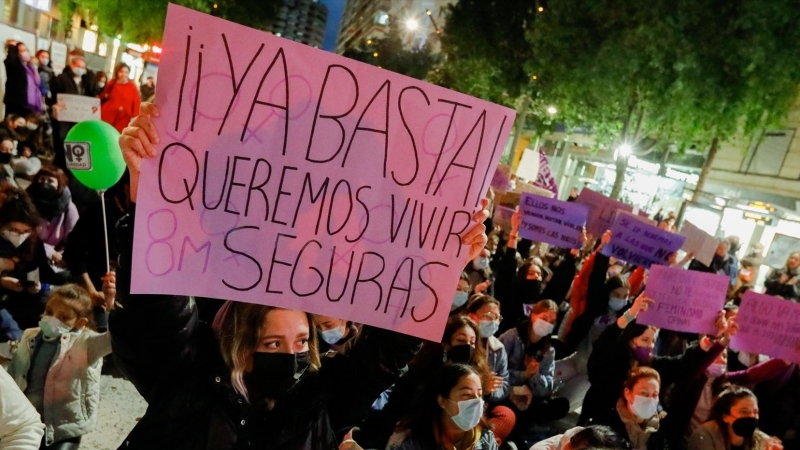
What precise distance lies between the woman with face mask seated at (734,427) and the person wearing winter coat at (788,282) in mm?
8177

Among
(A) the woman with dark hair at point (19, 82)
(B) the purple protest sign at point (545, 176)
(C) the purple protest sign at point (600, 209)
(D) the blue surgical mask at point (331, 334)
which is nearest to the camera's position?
(D) the blue surgical mask at point (331, 334)

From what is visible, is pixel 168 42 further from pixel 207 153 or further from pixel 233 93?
pixel 207 153

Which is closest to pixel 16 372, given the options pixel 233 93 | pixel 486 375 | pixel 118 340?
pixel 118 340

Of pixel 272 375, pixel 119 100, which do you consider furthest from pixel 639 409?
pixel 119 100

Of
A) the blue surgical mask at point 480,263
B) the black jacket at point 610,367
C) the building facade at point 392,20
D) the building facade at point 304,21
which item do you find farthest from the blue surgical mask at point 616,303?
the building facade at point 304,21

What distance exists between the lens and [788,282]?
1074cm

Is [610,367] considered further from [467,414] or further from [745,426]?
[467,414]

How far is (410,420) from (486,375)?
2.86 feet

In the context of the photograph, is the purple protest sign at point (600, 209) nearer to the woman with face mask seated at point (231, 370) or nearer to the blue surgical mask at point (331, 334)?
the blue surgical mask at point (331, 334)

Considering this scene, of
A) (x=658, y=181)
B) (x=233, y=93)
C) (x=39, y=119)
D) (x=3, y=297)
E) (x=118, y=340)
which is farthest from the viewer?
(x=658, y=181)

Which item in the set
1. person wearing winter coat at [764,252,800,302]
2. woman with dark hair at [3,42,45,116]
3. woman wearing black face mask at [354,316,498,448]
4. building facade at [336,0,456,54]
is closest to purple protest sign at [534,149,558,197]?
person wearing winter coat at [764,252,800,302]

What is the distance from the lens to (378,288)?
6.94ft

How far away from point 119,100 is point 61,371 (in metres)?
6.61

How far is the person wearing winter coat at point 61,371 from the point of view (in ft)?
9.63
